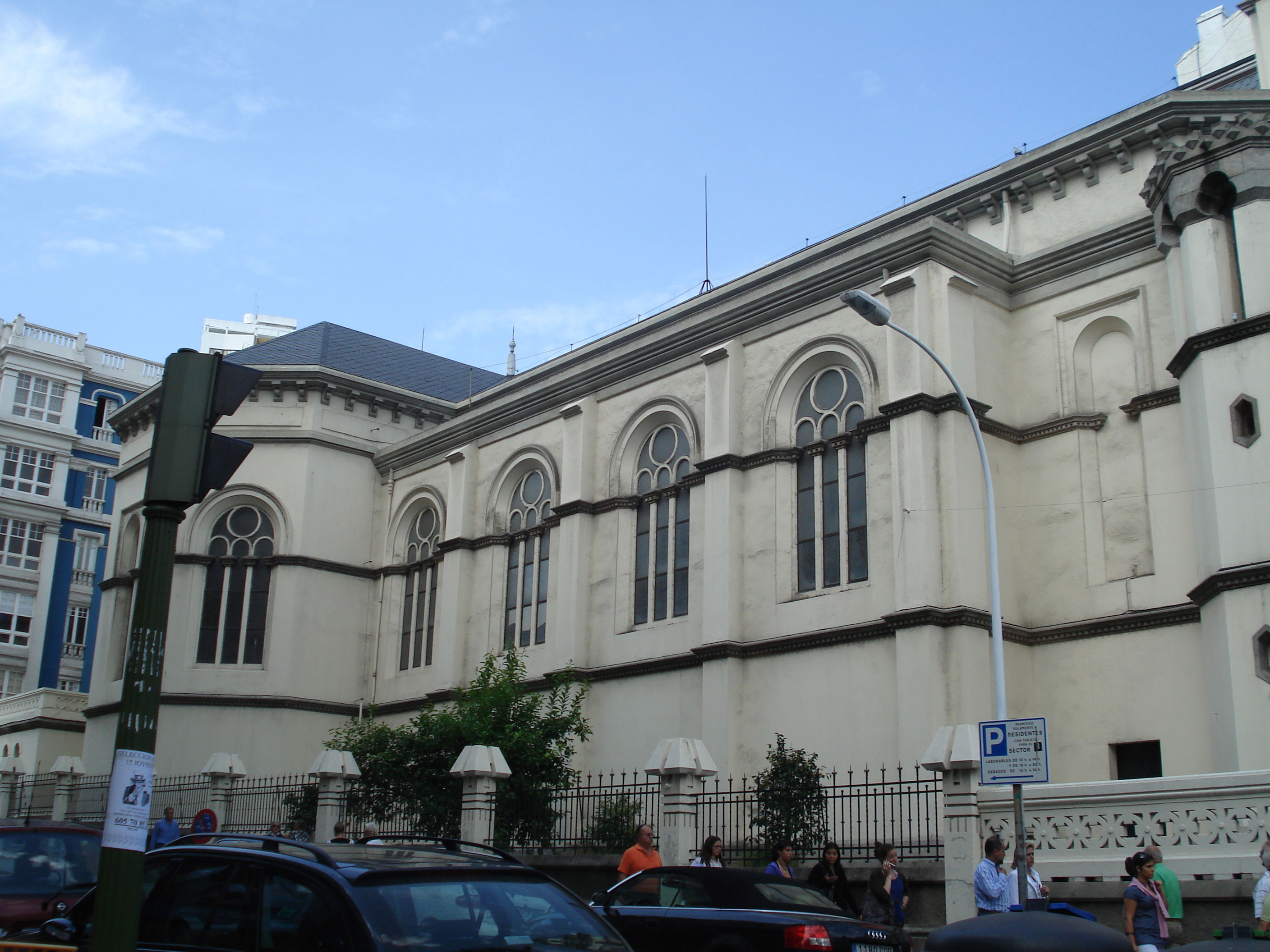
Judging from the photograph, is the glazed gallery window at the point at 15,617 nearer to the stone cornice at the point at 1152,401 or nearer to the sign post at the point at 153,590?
the stone cornice at the point at 1152,401

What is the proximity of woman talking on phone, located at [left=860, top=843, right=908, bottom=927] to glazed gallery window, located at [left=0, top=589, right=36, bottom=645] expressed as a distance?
135ft

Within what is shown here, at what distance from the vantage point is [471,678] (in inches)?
1141

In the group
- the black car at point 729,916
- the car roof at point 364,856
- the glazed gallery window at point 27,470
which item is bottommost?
the black car at point 729,916

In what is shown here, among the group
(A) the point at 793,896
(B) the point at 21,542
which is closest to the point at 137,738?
(A) the point at 793,896

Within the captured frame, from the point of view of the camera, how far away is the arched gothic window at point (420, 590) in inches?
1227

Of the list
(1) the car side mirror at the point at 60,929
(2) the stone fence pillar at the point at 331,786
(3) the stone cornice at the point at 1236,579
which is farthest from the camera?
(2) the stone fence pillar at the point at 331,786

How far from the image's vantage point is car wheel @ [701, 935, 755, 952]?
34.6 ft

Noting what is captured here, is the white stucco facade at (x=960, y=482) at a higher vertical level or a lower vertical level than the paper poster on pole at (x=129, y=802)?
higher

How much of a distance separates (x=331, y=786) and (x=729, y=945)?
12.1 metres

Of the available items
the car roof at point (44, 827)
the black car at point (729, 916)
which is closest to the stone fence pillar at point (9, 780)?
the car roof at point (44, 827)

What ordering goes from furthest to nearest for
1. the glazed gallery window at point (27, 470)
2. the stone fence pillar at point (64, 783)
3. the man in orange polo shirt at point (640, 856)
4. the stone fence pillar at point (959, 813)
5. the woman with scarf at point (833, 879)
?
1. the glazed gallery window at point (27, 470)
2. the stone fence pillar at point (64, 783)
3. the man in orange polo shirt at point (640, 856)
4. the woman with scarf at point (833, 879)
5. the stone fence pillar at point (959, 813)

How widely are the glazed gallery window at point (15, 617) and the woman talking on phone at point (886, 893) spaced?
4101cm

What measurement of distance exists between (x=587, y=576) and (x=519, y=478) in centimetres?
429

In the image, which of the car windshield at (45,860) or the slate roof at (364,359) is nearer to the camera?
the car windshield at (45,860)
